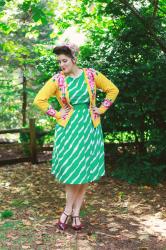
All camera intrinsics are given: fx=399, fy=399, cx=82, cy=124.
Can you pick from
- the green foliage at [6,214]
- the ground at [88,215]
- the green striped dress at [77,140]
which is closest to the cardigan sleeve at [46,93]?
the green striped dress at [77,140]

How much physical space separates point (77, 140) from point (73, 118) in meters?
0.24

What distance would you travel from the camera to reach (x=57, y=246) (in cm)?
416

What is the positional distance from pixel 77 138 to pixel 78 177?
424 mm

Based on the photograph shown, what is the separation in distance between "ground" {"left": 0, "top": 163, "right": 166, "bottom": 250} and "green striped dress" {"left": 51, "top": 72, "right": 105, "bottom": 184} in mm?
678

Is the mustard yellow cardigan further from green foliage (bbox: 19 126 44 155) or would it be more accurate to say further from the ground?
green foliage (bbox: 19 126 44 155)

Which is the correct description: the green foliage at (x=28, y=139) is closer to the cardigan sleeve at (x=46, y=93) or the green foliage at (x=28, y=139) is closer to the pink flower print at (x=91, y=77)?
the cardigan sleeve at (x=46, y=93)

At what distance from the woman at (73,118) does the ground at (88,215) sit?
2.15ft

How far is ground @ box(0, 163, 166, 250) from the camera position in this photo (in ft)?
14.1

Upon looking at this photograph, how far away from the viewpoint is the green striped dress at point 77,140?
4.32 m

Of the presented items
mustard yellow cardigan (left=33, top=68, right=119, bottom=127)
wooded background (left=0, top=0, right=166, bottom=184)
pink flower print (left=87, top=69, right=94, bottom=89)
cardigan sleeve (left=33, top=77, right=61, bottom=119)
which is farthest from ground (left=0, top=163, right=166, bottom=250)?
pink flower print (left=87, top=69, right=94, bottom=89)

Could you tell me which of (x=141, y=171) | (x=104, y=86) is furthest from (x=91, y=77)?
(x=141, y=171)

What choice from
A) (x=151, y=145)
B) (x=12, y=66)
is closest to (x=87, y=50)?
(x=151, y=145)

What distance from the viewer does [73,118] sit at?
4.35 meters

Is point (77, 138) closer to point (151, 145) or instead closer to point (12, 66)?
point (151, 145)
